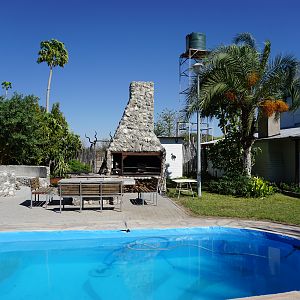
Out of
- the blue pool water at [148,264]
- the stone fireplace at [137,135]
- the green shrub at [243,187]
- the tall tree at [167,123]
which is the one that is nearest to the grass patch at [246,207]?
the green shrub at [243,187]

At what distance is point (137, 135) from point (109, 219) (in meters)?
8.66

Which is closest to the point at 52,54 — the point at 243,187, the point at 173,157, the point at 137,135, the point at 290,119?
the point at 173,157

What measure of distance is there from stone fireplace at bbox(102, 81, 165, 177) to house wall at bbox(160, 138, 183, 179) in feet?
20.8

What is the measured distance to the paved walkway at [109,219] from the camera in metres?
9.04

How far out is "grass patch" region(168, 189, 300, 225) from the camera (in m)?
10.6

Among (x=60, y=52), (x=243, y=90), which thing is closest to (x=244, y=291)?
(x=243, y=90)

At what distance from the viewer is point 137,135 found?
18.2 meters

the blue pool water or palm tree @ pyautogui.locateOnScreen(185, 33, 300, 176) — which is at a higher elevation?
palm tree @ pyautogui.locateOnScreen(185, 33, 300, 176)

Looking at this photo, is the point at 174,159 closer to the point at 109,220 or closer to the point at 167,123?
the point at 109,220

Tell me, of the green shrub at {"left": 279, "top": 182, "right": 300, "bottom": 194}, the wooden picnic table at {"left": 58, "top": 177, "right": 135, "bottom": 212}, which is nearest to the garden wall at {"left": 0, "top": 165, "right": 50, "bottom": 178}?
the wooden picnic table at {"left": 58, "top": 177, "right": 135, "bottom": 212}

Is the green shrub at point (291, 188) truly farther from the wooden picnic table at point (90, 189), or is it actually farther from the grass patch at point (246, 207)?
the wooden picnic table at point (90, 189)

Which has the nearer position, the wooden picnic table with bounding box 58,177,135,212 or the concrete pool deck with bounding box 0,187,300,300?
the concrete pool deck with bounding box 0,187,300,300

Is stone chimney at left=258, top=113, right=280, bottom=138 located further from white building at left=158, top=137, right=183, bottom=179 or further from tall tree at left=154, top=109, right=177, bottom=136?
tall tree at left=154, top=109, right=177, bottom=136

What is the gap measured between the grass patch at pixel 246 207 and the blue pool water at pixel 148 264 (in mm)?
1667
